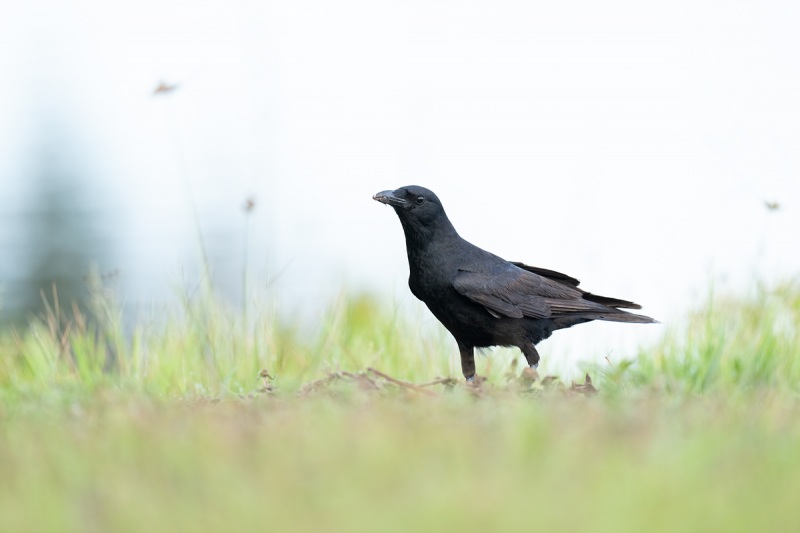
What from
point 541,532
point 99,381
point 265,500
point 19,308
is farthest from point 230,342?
point 19,308

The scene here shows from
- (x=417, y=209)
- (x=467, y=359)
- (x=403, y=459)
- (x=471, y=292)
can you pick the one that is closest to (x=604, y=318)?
(x=467, y=359)

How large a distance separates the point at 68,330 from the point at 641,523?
4.71m

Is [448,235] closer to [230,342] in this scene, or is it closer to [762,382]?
[230,342]

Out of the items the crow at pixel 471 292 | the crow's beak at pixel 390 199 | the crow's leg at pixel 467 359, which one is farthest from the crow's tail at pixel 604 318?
the crow's beak at pixel 390 199

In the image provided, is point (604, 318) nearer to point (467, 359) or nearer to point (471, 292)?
point (467, 359)

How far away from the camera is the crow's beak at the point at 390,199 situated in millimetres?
6121

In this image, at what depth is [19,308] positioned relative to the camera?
2594 centimetres

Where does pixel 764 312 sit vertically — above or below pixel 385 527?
above

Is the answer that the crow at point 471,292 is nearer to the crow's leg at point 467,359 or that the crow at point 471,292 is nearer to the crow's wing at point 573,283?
the crow's leg at point 467,359

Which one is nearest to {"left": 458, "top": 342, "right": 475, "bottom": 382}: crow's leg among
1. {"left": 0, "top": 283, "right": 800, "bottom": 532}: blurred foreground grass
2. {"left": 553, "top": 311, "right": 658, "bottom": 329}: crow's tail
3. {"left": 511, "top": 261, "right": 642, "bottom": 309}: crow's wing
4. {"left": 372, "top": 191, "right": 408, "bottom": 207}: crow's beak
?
{"left": 553, "top": 311, "right": 658, "bottom": 329}: crow's tail

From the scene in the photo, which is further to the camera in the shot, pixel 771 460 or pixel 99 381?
pixel 99 381

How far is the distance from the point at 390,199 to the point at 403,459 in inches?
128

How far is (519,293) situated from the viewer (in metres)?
6.33

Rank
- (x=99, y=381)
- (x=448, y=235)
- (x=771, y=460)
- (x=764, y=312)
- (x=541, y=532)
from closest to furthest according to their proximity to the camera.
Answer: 1. (x=541, y=532)
2. (x=771, y=460)
3. (x=99, y=381)
4. (x=448, y=235)
5. (x=764, y=312)
